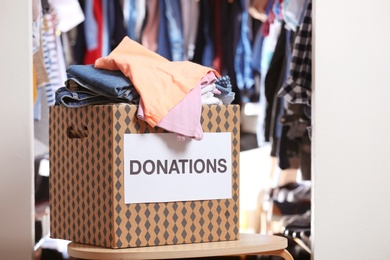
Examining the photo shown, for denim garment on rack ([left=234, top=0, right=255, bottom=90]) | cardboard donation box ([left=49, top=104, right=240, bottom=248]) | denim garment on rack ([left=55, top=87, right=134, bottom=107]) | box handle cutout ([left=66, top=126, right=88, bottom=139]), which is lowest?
cardboard donation box ([left=49, top=104, right=240, bottom=248])

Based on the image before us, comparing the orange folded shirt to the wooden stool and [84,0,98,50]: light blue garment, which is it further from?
[84,0,98,50]: light blue garment

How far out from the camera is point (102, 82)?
1.59 metres

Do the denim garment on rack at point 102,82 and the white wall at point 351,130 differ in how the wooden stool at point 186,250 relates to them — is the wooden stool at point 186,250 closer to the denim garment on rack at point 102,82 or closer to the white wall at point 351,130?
the denim garment on rack at point 102,82

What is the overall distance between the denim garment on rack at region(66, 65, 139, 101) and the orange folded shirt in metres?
0.02

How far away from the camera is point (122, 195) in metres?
1.55

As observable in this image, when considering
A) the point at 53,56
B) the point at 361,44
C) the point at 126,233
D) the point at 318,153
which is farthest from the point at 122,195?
the point at 53,56

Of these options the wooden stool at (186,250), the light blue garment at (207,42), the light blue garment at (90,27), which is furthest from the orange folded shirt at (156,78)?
the light blue garment at (207,42)

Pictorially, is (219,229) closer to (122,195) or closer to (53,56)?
(122,195)

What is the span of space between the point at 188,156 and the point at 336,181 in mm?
701

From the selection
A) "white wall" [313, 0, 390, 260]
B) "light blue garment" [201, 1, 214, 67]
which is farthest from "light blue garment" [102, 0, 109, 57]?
"white wall" [313, 0, 390, 260]

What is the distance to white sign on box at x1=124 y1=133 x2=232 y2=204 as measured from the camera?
5.13 feet

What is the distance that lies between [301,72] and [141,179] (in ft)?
3.53

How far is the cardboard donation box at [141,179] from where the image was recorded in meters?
1.55

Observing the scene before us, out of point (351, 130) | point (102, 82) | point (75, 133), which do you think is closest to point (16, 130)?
point (75, 133)
